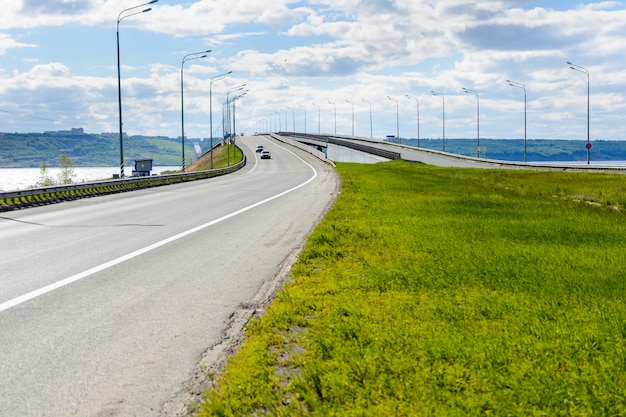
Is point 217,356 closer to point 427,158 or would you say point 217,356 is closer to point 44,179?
point 427,158

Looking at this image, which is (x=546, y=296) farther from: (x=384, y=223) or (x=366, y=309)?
(x=384, y=223)

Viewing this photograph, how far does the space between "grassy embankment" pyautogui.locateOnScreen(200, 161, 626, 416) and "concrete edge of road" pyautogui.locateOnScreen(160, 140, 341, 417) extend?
137mm

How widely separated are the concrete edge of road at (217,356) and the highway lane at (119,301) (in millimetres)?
53

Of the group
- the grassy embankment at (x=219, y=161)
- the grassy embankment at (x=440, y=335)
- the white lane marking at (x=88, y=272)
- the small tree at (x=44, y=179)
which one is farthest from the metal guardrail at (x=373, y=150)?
the grassy embankment at (x=440, y=335)

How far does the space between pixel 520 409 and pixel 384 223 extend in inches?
431

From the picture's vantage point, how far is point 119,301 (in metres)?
7.50

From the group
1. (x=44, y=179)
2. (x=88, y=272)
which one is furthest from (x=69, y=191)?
(x=44, y=179)

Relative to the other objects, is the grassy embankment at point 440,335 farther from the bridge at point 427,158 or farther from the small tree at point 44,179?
the bridge at point 427,158

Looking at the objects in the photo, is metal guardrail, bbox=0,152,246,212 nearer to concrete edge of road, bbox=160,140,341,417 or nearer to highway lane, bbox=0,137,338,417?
highway lane, bbox=0,137,338,417

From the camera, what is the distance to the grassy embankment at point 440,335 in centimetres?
408

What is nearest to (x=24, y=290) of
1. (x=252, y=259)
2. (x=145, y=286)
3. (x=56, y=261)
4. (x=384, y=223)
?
(x=145, y=286)

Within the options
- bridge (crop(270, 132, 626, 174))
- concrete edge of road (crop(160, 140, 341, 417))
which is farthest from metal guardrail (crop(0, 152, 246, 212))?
bridge (crop(270, 132, 626, 174))

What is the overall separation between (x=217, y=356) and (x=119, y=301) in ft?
8.42

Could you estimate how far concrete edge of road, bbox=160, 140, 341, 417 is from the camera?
4.33 m
